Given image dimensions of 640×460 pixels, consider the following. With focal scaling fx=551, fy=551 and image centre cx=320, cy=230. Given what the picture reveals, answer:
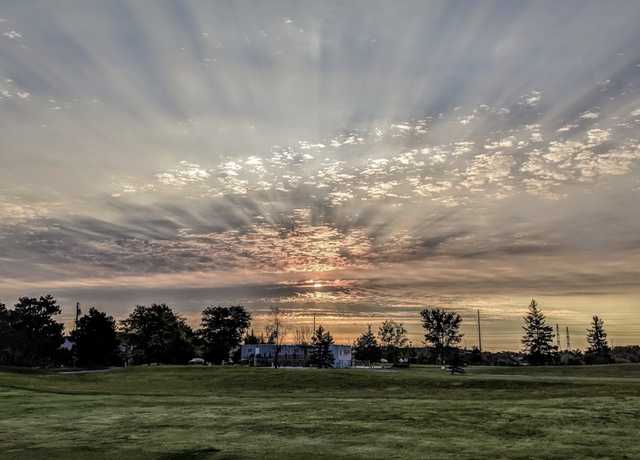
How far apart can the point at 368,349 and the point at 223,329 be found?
44079mm

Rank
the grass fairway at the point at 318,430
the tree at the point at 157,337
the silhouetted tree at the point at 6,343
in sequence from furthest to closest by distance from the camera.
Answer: the tree at the point at 157,337, the silhouetted tree at the point at 6,343, the grass fairway at the point at 318,430

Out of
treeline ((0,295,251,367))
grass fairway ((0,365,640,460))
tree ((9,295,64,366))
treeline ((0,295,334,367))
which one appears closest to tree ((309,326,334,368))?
treeline ((0,295,334,367))

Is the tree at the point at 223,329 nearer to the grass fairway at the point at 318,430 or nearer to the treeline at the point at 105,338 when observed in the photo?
the treeline at the point at 105,338

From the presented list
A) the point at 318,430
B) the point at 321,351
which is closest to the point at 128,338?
the point at 321,351

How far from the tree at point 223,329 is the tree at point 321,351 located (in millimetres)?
29445

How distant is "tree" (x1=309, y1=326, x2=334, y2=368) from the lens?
12372cm

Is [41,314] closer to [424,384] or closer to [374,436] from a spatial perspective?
[424,384]

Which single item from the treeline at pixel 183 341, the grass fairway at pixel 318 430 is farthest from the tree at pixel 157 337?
the grass fairway at pixel 318 430

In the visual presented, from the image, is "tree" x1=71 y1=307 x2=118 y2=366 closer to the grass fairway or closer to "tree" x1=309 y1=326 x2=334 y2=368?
"tree" x1=309 y1=326 x2=334 y2=368

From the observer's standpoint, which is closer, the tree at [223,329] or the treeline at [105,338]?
the treeline at [105,338]

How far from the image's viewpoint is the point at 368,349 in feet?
546

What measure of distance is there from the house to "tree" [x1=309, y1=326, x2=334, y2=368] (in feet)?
15.1

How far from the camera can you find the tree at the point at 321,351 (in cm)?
12372

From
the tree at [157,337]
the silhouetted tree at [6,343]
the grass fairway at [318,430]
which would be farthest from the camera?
the tree at [157,337]
